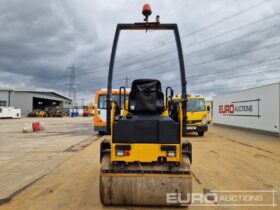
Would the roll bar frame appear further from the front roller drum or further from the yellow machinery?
the yellow machinery

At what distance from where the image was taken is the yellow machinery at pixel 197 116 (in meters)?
16.0

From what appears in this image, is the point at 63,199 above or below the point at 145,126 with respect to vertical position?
below

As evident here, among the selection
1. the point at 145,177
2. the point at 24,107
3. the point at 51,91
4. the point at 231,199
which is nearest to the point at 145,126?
the point at 145,177

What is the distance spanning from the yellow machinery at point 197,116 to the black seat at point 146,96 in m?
11.2

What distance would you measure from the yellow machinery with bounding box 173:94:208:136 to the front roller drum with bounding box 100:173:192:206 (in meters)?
11.9

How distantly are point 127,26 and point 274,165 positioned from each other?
5.84 metres

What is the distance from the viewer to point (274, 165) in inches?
304

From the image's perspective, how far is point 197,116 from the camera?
1605cm

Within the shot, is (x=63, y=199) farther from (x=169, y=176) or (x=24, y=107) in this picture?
(x=24, y=107)

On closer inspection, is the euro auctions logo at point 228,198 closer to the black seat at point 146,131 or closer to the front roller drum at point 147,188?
the front roller drum at point 147,188

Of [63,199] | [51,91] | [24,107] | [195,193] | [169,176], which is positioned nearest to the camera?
[169,176]

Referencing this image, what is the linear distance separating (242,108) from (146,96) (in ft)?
61.5

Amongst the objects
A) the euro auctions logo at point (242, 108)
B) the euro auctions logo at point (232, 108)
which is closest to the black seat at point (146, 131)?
the euro auctions logo at point (242, 108)

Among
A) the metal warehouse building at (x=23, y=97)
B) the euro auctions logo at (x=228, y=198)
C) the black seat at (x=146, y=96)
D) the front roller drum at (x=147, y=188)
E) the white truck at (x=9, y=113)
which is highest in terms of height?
the metal warehouse building at (x=23, y=97)
